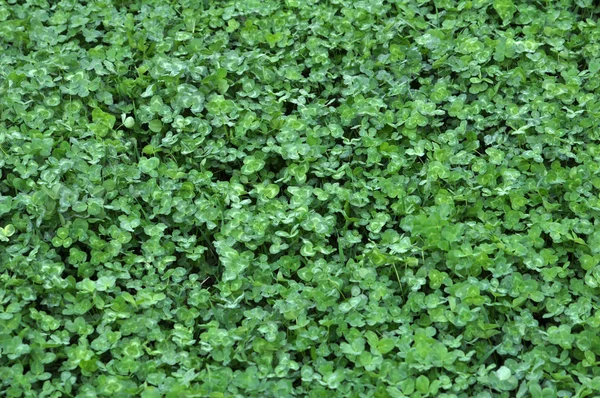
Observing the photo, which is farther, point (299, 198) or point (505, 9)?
point (505, 9)

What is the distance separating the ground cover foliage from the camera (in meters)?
3.06

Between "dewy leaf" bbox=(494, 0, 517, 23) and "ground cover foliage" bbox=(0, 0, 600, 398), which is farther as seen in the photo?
"dewy leaf" bbox=(494, 0, 517, 23)

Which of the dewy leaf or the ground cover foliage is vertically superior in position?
the dewy leaf

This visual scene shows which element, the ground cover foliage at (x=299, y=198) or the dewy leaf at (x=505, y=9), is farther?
the dewy leaf at (x=505, y=9)

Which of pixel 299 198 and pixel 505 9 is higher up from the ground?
pixel 505 9

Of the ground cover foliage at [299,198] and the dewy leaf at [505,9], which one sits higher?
the dewy leaf at [505,9]

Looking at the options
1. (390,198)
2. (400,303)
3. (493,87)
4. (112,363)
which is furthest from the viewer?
(493,87)

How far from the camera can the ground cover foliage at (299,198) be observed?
121 inches

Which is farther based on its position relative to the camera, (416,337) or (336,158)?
(336,158)

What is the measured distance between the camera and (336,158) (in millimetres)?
3750

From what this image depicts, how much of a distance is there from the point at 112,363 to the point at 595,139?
2.13 metres

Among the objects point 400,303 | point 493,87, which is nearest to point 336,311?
point 400,303

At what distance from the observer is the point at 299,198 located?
3529 millimetres

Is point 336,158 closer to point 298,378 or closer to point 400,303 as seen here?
point 400,303
